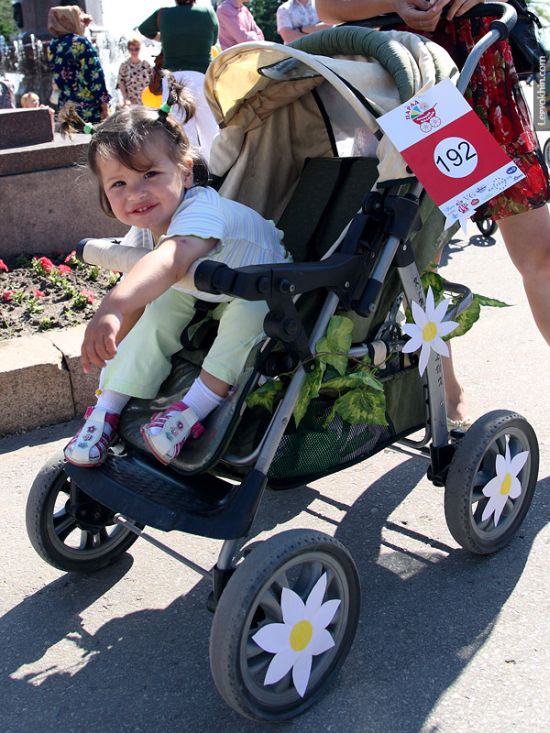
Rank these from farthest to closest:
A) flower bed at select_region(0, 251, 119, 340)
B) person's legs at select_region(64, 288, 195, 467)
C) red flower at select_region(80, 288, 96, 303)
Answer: red flower at select_region(80, 288, 96, 303), flower bed at select_region(0, 251, 119, 340), person's legs at select_region(64, 288, 195, 467)

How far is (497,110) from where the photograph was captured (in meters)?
2.96

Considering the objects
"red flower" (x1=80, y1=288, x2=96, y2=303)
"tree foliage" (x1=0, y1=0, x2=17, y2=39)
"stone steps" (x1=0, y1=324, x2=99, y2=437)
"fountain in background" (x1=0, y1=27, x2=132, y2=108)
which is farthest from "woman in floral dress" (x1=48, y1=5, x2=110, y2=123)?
"tree foliage" (x1=0, y1=0, x2=17, y2=39)

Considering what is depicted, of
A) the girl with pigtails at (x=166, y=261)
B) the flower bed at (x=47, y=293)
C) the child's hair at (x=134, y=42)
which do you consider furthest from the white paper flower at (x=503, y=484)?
the child's hair at (x=134, y=42)

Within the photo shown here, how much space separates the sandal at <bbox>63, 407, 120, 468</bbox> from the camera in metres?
2.49

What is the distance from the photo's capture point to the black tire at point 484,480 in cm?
266

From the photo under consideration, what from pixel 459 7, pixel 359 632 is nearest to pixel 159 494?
pixel 359 632

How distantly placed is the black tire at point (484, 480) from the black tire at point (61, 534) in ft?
3.57

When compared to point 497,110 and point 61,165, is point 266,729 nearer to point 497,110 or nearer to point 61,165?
point 497,110

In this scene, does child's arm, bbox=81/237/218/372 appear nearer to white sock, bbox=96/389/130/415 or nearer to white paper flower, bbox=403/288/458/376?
white sock, bbox=96/389/130/415

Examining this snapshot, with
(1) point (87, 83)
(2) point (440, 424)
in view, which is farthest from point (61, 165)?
(2) point (440, 424)

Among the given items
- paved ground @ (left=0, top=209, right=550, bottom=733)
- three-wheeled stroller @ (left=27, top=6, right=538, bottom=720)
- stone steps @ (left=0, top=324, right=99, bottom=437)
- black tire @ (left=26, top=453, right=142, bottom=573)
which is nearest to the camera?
three-wheeled stroller @ (left=27, top=6, right=538, bottom=720)

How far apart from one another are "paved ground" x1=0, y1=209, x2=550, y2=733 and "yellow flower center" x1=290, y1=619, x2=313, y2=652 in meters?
0.21

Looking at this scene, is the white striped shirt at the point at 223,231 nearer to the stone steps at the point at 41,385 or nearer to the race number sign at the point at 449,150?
the race number sign at the point at 449,150

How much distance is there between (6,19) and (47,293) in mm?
36221
